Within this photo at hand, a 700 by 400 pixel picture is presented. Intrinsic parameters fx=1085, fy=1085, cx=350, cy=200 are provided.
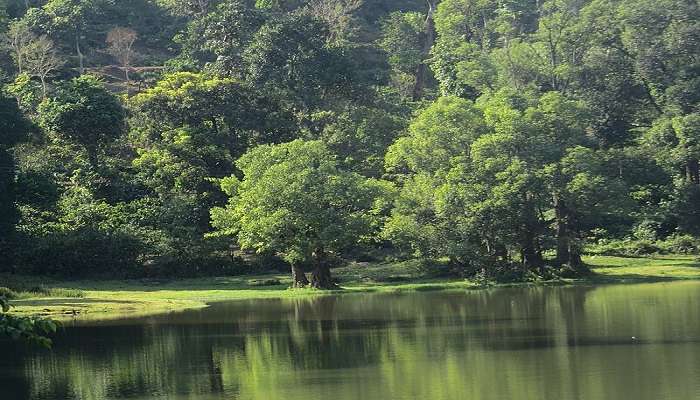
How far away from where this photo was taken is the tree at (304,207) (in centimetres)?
6009

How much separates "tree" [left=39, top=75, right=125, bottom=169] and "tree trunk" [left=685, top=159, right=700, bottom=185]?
3827cm

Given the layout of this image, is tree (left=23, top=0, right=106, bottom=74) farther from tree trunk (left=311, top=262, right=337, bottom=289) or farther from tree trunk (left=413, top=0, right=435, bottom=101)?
tree trunk (left=311, top=262, right=337, bottom=289)

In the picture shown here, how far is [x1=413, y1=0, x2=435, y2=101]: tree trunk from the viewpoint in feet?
334

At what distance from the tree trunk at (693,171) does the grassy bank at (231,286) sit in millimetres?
6918

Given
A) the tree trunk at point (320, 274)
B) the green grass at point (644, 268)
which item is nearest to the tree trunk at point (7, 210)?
the tree trunk at point (320, 274)

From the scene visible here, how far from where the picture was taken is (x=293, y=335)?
136 ft

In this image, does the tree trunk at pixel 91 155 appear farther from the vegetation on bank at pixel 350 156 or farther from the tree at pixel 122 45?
the tree at pixel 122 45

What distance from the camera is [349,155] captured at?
3083 inches

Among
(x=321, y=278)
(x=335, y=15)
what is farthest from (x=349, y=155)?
(x=335, y=15)

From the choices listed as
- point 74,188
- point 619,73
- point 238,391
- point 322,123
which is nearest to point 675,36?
point 619,73

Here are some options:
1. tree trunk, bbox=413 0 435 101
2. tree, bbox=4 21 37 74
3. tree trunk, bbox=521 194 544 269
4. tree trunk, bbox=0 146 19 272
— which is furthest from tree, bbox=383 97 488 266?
tree, bbox=4 21 37 74

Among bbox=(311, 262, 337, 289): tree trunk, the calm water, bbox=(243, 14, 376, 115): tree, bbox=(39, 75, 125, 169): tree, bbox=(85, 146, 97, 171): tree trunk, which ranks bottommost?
the calm water

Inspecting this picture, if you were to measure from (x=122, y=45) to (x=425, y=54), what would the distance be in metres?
28.6

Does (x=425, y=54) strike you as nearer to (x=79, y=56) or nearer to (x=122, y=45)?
(x=122, y=45)
